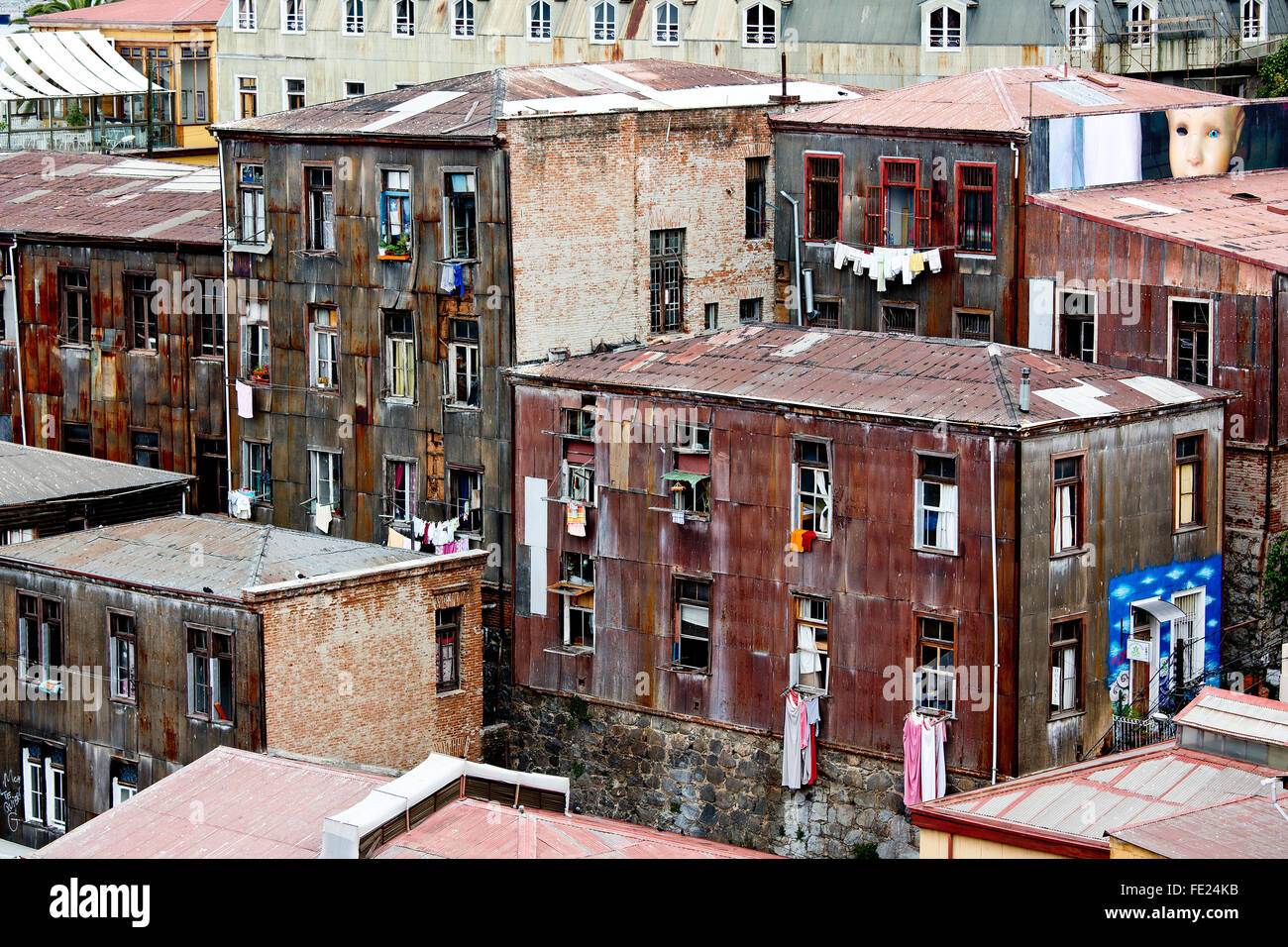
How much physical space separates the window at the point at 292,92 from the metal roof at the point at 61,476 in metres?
46.1

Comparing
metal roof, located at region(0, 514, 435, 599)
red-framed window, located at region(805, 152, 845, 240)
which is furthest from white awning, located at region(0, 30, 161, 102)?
red-framed window, located at region(805, 152, 845, 240)

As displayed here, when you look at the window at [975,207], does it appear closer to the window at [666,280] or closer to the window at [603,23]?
the window at [666,280]

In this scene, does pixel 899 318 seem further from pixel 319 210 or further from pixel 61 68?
pixel 61 68

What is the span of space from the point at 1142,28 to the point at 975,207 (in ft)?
97.0

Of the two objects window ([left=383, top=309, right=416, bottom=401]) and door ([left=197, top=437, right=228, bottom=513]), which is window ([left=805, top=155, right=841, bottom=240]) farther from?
door ([left=197, top=437, right=228, bottom=513])

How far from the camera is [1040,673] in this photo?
4112 centimetres

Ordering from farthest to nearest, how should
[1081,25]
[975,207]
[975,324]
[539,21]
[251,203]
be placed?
[539,21], [1081,25], [251,203], [975,324], [975,207]

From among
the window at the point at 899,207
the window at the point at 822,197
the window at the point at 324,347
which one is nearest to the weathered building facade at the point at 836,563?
the window at the point at 899,207

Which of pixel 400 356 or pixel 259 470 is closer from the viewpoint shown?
pixel 400 356

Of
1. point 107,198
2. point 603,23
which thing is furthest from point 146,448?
point 603,23

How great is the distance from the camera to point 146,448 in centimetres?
5775

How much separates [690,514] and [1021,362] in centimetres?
741

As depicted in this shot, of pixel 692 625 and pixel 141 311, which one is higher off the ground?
pixel 141 311

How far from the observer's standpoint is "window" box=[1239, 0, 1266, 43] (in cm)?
7831
